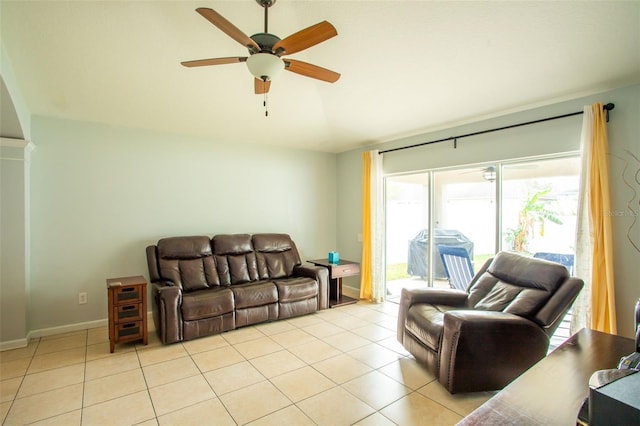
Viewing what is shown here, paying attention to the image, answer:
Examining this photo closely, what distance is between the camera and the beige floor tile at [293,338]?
3.28 meters

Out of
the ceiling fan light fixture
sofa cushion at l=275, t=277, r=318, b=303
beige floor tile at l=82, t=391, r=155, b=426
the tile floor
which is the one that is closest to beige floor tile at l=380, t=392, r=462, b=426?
the tile floor

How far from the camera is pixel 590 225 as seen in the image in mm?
2756

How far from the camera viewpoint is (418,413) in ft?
6.93

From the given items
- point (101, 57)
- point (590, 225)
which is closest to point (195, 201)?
point (101, 57)

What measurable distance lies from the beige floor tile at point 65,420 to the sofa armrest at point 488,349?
2574 mm

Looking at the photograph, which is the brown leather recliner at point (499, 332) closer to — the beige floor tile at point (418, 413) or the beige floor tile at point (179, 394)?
the beige floor tile at point (418, 413)

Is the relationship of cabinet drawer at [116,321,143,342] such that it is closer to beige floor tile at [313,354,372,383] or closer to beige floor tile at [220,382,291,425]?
beige floor tile at [220,382,291,425]

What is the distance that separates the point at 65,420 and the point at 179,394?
2.25 feet

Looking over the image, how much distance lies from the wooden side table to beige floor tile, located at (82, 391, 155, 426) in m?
2.67

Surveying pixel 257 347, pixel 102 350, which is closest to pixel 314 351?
pixel 257 347

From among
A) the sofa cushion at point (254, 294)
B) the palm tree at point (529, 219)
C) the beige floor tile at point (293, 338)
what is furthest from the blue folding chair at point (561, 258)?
the sofa cushion at point (254, 294)

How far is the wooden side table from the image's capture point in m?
4.51

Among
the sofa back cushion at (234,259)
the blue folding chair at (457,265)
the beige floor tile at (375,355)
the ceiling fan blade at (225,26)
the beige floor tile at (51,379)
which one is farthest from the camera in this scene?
the sofa back cushion at (234,259)

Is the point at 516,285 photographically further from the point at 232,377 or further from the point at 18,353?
the point at 18,353
